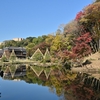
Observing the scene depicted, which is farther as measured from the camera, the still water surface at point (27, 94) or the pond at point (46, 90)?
the pond at point (46, 90)

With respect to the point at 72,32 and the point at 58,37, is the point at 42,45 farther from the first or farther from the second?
the point at 72,32

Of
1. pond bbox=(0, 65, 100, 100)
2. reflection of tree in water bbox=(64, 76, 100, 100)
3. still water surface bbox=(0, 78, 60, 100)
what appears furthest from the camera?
pond bbox=(0, 65, 100, 100)

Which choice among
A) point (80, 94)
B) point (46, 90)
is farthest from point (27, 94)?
point (80, 94)

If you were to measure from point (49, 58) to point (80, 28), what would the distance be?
13.9m

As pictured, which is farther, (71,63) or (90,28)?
(90,28)

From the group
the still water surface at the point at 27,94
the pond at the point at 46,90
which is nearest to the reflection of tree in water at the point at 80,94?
the pond at the point at 46,90

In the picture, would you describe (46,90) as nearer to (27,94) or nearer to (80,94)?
(27,94)

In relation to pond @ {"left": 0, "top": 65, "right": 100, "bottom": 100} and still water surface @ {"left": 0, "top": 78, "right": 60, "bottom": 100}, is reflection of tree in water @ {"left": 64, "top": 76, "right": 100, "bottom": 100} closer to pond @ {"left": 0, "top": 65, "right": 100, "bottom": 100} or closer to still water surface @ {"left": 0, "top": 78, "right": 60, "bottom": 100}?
pond @ {"left": 0, "top": 65, "right": 100, "bottom": 100}

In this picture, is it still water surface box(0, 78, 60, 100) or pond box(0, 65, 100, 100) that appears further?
pond box(0, 65, 100, 100)

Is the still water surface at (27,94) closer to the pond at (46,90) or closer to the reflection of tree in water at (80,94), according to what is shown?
the pond at (46,90)

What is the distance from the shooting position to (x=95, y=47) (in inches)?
1449

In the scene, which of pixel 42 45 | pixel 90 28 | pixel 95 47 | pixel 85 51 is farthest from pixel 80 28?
pixel 42 45

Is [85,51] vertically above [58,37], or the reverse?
[58,37]

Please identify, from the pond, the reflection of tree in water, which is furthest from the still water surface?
the reflection of tree in water
